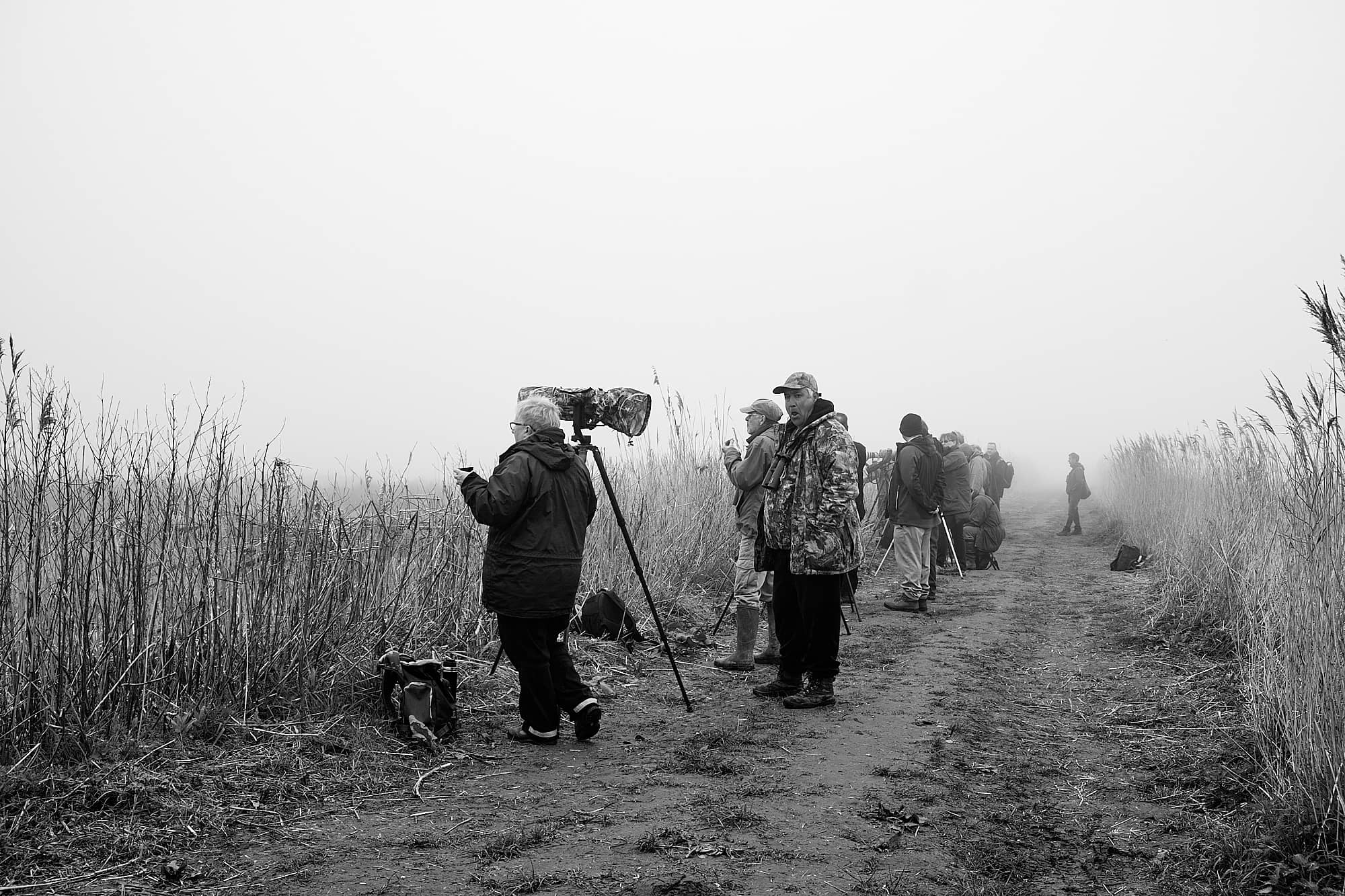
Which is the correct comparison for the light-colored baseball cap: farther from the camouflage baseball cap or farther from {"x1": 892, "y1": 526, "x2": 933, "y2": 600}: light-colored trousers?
{"x1": 892, "y1": 526, "x2": 933, "y2": 600}: light-colored trousers

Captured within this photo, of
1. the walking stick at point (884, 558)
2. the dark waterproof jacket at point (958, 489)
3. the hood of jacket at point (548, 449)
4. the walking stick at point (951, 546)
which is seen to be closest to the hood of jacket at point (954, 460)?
the dark waterproof jacket at point (958, 489)

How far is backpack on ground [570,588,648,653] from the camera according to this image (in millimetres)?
7297

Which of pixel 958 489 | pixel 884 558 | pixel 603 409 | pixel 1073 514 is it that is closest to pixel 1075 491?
pixel 1073 514

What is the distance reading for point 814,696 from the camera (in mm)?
5633

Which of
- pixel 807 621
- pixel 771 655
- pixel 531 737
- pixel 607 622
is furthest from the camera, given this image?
pixel 607 622

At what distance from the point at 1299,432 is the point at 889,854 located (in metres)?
2.34

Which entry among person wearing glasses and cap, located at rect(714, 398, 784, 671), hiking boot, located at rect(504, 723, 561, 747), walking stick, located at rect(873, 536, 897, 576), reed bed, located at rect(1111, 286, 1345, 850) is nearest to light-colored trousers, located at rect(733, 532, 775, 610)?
person wearing glasses and cap, located at rect(714, 398, 784, 671)

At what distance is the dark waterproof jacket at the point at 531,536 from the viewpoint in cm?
473

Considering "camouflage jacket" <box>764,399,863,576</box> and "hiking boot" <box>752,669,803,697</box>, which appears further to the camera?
"hiking boot" <box>752,669,803,697</box>

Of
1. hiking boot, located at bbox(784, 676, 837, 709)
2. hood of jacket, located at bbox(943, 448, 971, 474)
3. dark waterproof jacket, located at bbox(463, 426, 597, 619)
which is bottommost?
hiking boot, located at bbox(784, 676, 837, 709)

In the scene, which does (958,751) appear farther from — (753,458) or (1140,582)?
(1140,582)

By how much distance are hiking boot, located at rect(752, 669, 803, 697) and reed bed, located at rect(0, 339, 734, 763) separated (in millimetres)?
1913

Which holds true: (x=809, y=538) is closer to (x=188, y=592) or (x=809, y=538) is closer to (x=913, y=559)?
(x=188, y=592)

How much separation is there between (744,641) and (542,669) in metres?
2.29
